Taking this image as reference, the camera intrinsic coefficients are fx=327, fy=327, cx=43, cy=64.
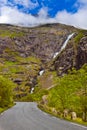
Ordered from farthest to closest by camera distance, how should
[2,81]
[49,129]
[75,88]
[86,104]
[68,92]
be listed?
1. [2,81]
2. [68,92]
3. [75,88]
4. [86,104]
5. [49,129]

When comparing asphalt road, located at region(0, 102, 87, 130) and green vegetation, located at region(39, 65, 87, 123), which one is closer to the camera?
asphalt road, located at region(0, 102, 87, 130)

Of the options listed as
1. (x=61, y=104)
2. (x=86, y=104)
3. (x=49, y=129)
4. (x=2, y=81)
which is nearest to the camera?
(x=49, y=129)

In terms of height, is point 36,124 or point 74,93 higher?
point 36,124

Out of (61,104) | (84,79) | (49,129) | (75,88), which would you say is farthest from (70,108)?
(49,129)

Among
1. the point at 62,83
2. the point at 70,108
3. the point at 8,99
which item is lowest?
the point at 8,99

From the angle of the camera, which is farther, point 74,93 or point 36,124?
point 74,93

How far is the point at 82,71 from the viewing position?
53.9 m

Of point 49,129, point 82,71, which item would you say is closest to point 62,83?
point 82,71

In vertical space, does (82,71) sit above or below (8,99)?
above

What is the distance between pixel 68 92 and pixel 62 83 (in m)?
3.27

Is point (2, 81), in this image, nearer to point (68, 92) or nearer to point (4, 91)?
point (4, 91)

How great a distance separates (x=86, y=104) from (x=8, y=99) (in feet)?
177

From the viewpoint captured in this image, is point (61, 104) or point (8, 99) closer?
point (61, 104)

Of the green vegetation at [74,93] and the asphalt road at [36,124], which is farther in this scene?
the green vegetation at [74,93]
